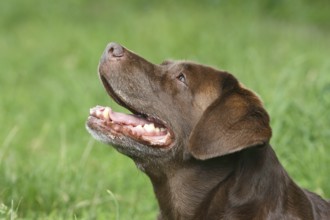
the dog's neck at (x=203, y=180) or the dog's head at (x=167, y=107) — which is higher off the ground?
the dog's head at (x=167, y=107)

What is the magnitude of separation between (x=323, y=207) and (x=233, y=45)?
641 cm

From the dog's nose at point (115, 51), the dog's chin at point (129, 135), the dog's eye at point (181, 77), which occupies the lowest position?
the dog's chin at point (129, 135)

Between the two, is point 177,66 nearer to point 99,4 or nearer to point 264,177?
point 264,177

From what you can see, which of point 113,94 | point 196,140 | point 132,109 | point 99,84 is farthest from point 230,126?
point 99,84

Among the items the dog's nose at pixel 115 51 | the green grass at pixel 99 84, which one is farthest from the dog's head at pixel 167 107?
the green grass at pixel 99 84

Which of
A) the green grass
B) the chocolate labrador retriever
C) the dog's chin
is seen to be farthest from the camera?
the green grass

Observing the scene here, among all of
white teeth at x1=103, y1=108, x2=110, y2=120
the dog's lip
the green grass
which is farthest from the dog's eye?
the green grass

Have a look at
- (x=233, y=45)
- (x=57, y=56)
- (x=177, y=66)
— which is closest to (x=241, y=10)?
(x=233, y=45)

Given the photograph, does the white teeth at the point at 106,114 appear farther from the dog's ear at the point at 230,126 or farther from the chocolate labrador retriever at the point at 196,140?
the dog's ear at the point at 230,126

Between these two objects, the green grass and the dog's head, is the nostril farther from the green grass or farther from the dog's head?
the green grass

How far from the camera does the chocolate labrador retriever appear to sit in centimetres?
405

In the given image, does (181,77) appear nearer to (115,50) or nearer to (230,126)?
(115,50)

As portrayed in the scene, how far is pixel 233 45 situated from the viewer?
10.6m

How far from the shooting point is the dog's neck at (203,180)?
4.13m
